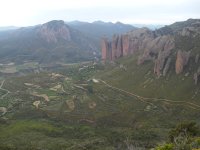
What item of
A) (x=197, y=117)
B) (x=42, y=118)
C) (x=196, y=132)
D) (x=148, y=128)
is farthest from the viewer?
(x=42, y=118)

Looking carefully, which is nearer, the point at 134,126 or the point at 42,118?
the point at 134,126

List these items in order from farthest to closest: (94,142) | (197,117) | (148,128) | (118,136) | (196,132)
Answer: (197,117), (148,128), (118,136), (94,142), (196,132)

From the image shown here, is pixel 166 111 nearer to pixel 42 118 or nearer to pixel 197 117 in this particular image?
pixel 197 117

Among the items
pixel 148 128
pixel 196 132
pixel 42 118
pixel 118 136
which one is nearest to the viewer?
pixel 196 132

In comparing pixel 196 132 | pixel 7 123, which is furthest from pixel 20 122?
pixel 196 132

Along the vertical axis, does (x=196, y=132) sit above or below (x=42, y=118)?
above

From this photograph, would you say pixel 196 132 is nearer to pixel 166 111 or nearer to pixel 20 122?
pixel 166 111

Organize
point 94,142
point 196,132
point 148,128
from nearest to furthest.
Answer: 1. point 196,132
2. point 94,142
3. point 148,128

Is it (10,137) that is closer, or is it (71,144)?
(71,144)

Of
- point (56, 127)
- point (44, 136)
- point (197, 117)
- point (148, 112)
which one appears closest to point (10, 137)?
point (44, 136)
